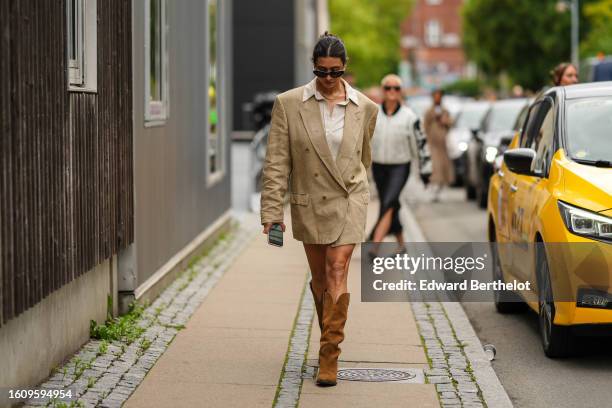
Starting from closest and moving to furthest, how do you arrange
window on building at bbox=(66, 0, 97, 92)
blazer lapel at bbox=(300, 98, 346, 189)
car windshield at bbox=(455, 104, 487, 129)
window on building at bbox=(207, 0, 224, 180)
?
blazer lapel at bbox=(300, 98, 346, 189) → window on building at bbox=(66, 0, 97, 92) → window on building at bbox=(207, 0, 224, 180) → car windshield at bbox=(455, 104, 487, 129)

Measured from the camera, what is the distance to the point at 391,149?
1280cm

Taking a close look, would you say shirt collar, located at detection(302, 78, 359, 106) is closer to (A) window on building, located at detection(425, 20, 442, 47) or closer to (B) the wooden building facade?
(B) the wooden building facade

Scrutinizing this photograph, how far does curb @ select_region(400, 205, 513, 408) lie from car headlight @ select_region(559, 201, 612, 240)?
0.95 metres

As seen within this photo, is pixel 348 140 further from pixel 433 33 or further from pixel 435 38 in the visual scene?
pixel 433 33

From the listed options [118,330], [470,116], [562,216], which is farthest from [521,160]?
[470,116]

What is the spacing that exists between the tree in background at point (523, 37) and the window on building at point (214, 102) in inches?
2492

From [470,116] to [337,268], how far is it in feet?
67.3

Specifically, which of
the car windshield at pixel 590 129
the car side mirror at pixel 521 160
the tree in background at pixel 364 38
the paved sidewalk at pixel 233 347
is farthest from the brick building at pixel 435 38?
the car side mirror at pixel 521 160

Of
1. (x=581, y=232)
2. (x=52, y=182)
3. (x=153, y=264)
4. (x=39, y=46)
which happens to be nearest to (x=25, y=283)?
(x=52, y=182)

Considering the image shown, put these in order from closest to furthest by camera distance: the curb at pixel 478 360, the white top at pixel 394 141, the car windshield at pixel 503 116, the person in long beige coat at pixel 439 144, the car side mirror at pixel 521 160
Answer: the curb at pixel 478 360
the car side mirror at pixel 521 160
the white top at pixel 394 141
the car windshield at pixel 503 116
the person in long beige coat at pixel 439 144

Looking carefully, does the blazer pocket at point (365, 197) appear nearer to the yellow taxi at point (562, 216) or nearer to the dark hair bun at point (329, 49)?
the dark hair bun at point (329, 49)

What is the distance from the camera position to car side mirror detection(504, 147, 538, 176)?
338 inches

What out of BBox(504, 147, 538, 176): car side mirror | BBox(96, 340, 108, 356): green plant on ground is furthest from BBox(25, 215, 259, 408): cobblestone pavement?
BBox(504, 147, 538, 176): car side mirror

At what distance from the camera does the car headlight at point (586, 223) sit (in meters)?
7.46
